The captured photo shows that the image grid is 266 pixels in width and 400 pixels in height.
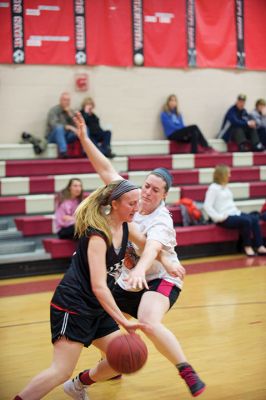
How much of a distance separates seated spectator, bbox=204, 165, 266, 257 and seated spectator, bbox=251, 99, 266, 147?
128 inches

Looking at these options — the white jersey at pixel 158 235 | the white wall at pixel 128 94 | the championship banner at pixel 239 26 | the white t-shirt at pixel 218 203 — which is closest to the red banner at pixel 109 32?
the white wall at pixel 128 94

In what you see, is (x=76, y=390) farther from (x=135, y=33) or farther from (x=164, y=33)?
(x=164, y=33)

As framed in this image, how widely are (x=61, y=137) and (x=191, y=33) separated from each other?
12.3ft

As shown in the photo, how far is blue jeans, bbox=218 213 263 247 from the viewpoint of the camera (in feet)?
30.6

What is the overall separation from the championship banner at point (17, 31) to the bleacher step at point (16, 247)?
145 inches

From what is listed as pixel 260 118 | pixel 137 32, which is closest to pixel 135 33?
pixel 137 32

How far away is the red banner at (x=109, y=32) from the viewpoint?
11.3 m

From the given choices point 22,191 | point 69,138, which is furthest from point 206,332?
point 69,138

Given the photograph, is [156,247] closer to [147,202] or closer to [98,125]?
[147,202]

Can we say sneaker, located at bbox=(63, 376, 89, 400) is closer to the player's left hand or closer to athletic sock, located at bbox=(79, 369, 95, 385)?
athletic sock, located at bbox=(79, 369, 95, 385)

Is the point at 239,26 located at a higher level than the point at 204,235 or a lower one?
higher

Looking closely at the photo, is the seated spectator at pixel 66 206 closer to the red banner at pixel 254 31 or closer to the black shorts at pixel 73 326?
the black shorts at pixel 73 326

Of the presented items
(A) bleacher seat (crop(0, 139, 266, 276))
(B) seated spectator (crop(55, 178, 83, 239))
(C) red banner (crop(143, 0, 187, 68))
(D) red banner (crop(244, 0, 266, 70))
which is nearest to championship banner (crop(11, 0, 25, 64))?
(A) bleacher seat (crop(0, 139, 266, 276))

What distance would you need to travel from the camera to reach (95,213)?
3475 millimetres
